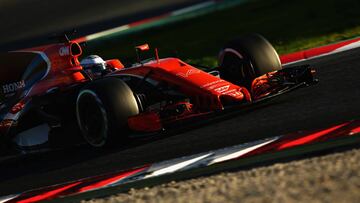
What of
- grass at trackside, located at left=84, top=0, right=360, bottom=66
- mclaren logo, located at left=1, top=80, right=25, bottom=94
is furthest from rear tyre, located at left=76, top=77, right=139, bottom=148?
grass at trackside, located at left=84, top=0, right=360, bottom=66

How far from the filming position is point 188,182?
4738 mm

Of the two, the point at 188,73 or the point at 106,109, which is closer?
the point at 106,109

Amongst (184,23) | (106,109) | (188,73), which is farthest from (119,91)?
(184,23)

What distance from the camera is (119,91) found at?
6.23 m

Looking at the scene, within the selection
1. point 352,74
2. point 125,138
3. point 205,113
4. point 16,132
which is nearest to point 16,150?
point 16,132

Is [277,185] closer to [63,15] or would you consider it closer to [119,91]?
[119,91]

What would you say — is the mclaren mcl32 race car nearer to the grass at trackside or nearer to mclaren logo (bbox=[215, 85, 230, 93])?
mclaren logo (bbox=[215, 85, 230, 93])

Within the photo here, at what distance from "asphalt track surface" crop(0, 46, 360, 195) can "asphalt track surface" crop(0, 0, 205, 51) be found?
302 inches

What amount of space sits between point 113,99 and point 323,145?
6.86 feet

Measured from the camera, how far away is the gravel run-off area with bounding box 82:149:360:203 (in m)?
3.79

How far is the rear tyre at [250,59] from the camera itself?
7.02 metres

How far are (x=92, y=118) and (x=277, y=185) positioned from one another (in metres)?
2.81

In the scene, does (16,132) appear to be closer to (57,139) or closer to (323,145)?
(57,139)

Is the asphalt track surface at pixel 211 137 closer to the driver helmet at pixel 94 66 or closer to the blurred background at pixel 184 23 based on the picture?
the driver helmet at pixel 94 66
